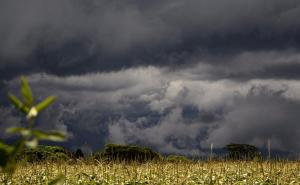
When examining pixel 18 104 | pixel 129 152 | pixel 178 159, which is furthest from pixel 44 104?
pixel 129 152

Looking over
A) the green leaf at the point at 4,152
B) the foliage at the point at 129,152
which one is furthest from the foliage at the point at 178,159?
the green leaf at the point at 4,152

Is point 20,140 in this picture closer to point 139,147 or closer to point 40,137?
point 40,137

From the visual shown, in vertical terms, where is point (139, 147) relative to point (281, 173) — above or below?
above

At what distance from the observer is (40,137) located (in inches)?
47.4

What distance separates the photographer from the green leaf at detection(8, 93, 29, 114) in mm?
1170

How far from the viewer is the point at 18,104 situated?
119 centimetres

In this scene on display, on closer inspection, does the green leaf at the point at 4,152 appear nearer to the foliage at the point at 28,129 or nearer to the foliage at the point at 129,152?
the foliage at the point at 28,129

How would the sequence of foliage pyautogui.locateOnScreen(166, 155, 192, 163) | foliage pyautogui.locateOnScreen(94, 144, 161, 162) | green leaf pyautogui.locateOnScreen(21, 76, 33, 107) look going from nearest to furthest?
1. green leaf pyautogui.locateOnScreen(21, 76, 33, 107)
2. foliage pyautogui.locateOnScreen(166, 155, 192, 163)
3. foliage pyautogui.locateOnScreen(94, 144, 161, 162)

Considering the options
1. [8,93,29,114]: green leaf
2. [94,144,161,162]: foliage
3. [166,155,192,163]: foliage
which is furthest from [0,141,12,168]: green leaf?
[94,144,161,162]: foliage

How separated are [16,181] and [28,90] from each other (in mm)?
15840

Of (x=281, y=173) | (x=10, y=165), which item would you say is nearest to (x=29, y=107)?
(x=10, y=165)

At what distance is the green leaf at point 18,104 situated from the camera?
1.17m

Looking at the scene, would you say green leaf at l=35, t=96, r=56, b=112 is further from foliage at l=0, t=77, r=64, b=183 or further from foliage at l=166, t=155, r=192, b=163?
foliage at l=166, t=155, r=192, b=163

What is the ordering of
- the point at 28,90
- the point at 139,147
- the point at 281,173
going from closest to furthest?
the point at 28,90 < the point at 281,173 < the point at 139,147
